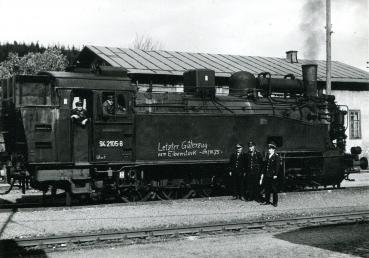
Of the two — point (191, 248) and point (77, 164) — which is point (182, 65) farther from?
point (191, 248)

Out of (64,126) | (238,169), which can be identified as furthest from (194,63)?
(64,126)

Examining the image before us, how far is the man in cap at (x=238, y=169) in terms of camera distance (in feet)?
46.4

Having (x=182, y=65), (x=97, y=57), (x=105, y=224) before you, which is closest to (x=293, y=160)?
(x=105, y=224)

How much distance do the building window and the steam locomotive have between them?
666 inches

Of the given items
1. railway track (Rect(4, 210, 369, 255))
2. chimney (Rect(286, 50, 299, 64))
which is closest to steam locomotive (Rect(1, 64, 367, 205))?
railway track (Rect(4, 210, 369, 255))

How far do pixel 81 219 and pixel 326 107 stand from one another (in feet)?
30.1

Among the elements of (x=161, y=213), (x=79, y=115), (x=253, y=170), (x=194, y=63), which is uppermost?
(x=194, y=63)

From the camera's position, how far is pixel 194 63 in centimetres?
2934

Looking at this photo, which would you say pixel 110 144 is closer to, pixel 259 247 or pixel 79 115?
pixel 79 115

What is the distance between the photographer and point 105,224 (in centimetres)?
1049

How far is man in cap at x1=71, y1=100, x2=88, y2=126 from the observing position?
12533mm

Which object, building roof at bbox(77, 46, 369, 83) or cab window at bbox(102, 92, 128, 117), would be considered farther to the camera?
building roof at bbox(77, 46, 369, 83)

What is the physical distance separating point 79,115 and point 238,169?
4.42m

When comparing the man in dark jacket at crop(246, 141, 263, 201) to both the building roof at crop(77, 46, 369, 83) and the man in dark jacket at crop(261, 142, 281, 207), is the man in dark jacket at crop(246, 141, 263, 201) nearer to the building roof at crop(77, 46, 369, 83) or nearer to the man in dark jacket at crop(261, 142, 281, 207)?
the man in dark jacket at crop(261, 142, 281, 207)
